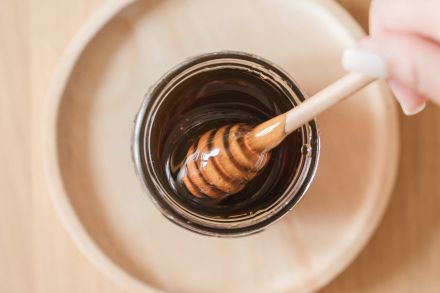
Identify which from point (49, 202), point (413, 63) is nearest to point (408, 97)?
point (413, 63)

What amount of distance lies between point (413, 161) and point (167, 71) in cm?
25

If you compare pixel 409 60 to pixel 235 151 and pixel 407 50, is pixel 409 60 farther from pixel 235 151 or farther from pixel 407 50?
pixel 235 151

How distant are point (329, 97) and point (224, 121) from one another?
19 cm

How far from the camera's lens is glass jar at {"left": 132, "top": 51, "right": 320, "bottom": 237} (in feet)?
1.59

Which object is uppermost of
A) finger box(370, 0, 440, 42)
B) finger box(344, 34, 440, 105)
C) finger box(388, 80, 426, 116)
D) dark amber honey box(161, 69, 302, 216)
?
dark amber honey box(161, 69, 302, 216)

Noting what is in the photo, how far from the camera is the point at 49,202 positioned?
574 millimetres

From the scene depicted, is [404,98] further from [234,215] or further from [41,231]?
[41,231]

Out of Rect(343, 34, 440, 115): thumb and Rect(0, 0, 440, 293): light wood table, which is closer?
Rect(343, 34, 440, 115): thumb

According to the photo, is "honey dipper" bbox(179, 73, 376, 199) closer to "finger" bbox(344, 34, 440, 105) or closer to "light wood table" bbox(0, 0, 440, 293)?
"finger" bbox(344, 34, 440, 105)

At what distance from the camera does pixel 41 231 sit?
0.57 meters

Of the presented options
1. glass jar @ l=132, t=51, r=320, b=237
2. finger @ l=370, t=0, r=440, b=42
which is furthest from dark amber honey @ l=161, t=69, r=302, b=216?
finger @ l=370, t=0, r=440, b=42

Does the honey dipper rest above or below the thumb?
above

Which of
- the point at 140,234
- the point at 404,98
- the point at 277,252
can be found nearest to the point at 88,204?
the point at 140,234

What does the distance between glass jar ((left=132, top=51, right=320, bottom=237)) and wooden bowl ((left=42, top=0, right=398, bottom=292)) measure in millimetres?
30
